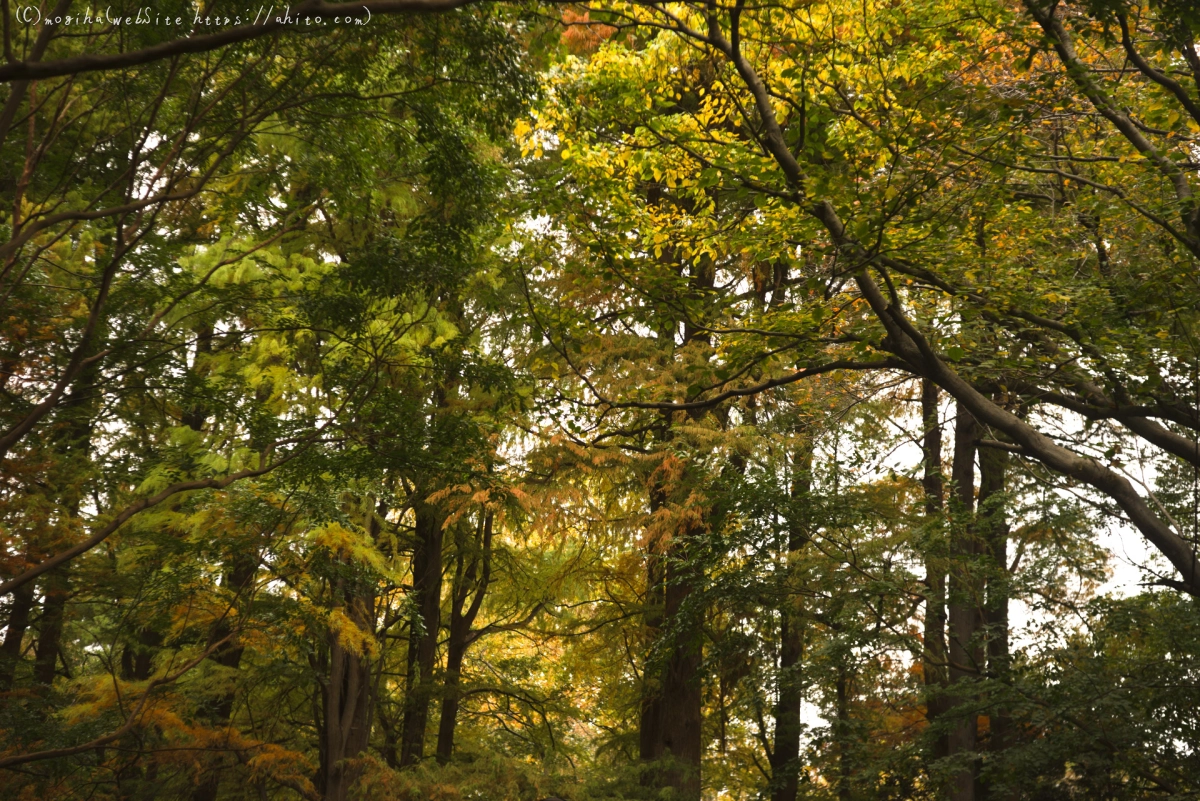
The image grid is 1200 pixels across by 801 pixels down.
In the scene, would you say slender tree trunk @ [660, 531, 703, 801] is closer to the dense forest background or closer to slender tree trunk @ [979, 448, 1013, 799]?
the dense forest background

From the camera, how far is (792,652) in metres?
11.8

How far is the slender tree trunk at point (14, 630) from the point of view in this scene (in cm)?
962

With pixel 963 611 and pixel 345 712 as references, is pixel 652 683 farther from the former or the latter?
pixel 963 611

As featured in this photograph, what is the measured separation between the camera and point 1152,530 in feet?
18.9

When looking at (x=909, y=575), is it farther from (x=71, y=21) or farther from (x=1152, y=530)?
(x=71, y=21)

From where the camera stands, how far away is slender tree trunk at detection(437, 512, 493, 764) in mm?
12375

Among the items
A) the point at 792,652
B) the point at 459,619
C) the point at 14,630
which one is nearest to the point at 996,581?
the point at 792,652

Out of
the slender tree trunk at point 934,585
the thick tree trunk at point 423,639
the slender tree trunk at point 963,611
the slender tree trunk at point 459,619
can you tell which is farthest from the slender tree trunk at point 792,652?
the thick tree trunk at point 423,639

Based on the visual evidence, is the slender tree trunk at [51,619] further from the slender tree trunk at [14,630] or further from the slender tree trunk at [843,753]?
the slender tree trunk at [843,753]

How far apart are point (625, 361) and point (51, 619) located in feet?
26.1

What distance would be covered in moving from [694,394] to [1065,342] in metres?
3.04

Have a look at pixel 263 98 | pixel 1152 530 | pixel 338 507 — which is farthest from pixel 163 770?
pixel 1152 530

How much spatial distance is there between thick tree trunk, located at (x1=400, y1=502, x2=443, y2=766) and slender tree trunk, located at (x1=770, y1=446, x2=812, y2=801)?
4690mm

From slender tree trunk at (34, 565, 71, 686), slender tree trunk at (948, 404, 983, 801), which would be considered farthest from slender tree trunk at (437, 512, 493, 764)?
slender tree trunk at (948, 404, 983, 801)
